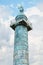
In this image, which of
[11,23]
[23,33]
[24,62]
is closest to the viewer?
[24,62]

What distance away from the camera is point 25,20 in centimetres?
1930

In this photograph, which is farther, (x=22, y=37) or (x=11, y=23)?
(x=11, y=23)

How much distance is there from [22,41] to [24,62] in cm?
222

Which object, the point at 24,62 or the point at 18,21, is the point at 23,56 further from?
the point at 18,21

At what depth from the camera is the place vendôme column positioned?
17625mm

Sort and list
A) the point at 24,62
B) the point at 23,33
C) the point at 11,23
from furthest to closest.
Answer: the point at 11,23 → the point at 23,33 → the point at 24,62

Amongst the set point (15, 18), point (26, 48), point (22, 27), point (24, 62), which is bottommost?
point (24, 62)

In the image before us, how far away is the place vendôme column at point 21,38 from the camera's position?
1762 centimetres

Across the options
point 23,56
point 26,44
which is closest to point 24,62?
point 23,56

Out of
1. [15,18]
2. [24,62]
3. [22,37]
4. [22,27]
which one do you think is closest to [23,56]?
[24,62]

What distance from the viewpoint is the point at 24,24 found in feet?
62.8

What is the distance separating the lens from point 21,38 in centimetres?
1833

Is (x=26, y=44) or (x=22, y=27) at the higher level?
(x=22, y=27)

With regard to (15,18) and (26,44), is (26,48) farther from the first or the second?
(15,18)
